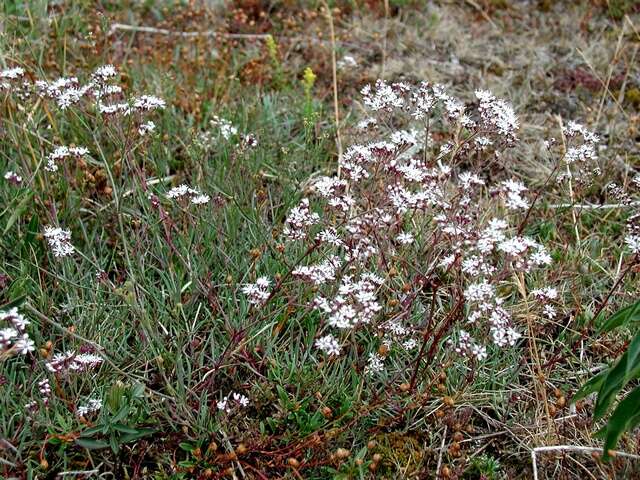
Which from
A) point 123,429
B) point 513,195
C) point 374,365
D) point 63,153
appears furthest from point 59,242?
point 513,195

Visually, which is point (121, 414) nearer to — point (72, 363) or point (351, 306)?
point (72, 363)

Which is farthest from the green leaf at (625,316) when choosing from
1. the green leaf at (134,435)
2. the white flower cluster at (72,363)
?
the white flower cluster at (72,363)

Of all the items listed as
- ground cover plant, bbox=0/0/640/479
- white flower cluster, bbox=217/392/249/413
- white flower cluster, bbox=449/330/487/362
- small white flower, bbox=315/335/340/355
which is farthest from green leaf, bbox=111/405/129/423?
white flower cluster, bbox=449/330/487/362

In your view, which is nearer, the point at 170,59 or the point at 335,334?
the point at 335,334

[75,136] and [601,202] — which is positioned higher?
[75,136]

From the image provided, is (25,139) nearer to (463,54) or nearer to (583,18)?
(463,54)

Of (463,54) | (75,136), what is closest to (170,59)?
(75,136)

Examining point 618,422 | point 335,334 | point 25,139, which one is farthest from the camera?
point 25,139
